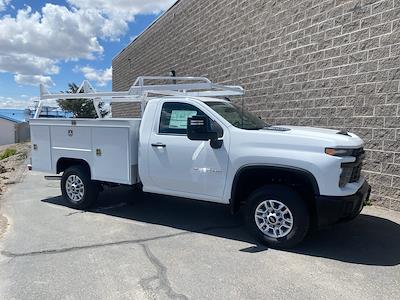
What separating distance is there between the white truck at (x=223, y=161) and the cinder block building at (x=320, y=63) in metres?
1.96

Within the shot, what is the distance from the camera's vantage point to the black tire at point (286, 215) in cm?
503

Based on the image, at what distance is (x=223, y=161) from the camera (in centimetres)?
561

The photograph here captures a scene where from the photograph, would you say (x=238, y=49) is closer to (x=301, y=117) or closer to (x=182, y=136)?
(x=301, y=117)

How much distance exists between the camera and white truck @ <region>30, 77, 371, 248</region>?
4941 millimetres

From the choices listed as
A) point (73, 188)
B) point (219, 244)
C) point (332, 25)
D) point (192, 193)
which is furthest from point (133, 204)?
point (332, 25)

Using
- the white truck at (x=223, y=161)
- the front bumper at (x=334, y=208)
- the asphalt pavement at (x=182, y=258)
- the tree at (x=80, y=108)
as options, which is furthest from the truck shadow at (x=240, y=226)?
the tree at (x=80, y=108)

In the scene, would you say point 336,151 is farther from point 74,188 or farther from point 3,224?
point 3,224

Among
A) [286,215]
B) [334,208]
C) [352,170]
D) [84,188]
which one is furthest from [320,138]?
[84,188]

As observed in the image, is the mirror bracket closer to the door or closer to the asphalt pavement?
the door

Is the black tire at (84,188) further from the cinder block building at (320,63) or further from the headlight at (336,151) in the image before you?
the cinder block building at (320,63)

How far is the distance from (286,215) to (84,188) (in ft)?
12.6

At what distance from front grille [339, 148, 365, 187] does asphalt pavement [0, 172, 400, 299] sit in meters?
0.91

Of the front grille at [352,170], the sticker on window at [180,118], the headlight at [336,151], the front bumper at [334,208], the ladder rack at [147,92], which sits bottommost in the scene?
the front bumper at [334,208]

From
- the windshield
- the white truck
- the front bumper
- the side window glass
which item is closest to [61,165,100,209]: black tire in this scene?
the white truck
